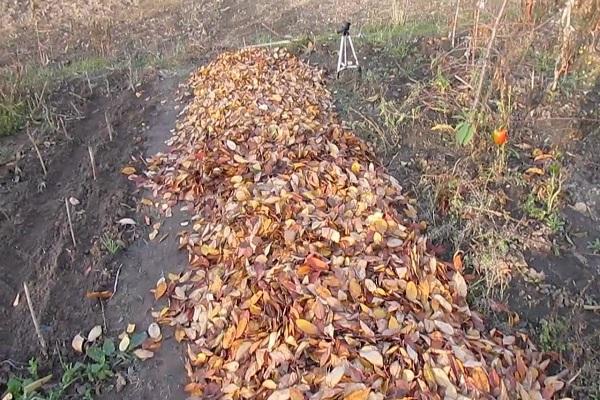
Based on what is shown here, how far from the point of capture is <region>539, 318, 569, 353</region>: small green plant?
2480mm

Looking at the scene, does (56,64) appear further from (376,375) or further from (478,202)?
(376,375)

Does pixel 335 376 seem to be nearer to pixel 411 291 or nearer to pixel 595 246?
pixel 411 291

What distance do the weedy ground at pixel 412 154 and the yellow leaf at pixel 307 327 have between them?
72 cm

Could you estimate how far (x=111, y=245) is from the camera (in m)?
3.10

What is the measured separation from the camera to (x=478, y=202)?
126 inches

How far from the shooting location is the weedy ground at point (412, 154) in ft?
9.04

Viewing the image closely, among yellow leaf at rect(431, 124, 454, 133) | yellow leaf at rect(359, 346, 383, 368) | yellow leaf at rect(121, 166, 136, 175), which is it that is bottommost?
yellow leaf at rect(431, 124, 454, 133)

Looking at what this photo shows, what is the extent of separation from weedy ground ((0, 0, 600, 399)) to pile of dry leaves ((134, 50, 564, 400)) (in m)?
0.25

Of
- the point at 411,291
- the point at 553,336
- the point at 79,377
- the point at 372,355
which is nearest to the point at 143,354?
the point at 79,377

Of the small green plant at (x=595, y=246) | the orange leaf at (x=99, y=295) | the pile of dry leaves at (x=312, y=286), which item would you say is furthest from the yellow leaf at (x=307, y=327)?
the small green plant at (x=595, y=246)

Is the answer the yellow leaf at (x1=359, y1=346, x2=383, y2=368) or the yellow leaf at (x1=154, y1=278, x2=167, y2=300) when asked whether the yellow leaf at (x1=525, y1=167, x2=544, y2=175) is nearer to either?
the yellow leaf at (x1=359, y1=346, x2=383, y2=368)

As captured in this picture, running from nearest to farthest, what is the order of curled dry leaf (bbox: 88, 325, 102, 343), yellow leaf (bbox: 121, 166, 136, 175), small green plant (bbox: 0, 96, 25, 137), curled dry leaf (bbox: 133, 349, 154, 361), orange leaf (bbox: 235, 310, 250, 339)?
orange leaf (bbox: 235, 310, 250, 339) < curled dry leaf (bbox: 133, 349, 154, 361) < curled dry leaf (bbox: 88, 325, 102, 343) < yellow leaf (bbox: 121, 166, 136, 175) < small green plant (bbox: 0, 96, 25, 137)

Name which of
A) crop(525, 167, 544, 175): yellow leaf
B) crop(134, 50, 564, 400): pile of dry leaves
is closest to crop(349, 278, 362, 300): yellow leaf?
crop(134, 50, 564, 400): pile of dry leaves

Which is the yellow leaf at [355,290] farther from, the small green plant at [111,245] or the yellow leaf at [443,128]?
the yellow leaf at [443,128]
